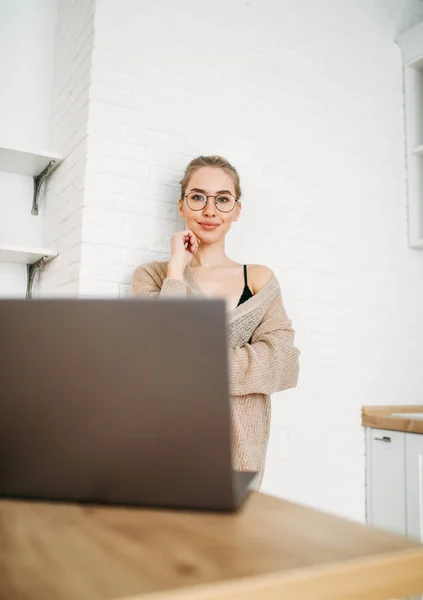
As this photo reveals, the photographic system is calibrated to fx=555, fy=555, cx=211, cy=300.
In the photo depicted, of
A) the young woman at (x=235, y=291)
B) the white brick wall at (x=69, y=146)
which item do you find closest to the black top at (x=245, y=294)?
the young woman at (x=235, y=291)

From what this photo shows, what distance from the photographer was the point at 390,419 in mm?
2291

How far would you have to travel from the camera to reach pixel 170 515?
1.88 feet

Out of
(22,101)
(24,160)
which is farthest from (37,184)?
(22,101)

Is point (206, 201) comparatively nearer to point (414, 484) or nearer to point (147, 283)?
point (147, 283)

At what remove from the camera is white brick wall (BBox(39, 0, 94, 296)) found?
199 centimetres

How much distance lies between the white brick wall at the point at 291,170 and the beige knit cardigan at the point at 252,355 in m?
0.25

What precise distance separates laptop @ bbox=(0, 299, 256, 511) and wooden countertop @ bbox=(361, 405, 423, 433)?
5.80 ft

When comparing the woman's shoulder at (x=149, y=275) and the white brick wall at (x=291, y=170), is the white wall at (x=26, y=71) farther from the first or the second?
the woman's shoulder at (x=149, y=275)

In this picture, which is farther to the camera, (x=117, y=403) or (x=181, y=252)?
(x=181, y=252)

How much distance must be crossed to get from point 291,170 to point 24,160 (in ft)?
3.67

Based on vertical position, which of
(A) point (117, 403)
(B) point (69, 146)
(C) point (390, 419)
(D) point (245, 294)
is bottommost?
(C) point (390, 419)

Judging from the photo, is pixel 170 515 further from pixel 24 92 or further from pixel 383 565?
pixel 24 92

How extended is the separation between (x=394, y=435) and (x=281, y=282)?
2.56 feet

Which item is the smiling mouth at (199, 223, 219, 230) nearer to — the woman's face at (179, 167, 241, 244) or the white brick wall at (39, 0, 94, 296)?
the woman's face at (179, 167, 241, 244)
